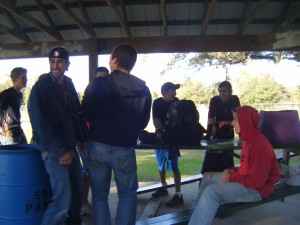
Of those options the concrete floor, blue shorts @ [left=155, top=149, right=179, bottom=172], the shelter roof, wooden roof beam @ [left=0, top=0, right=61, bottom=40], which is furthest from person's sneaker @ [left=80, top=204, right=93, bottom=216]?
wooden roof beam @ [left=0, top=0, right=61, bottom=40]

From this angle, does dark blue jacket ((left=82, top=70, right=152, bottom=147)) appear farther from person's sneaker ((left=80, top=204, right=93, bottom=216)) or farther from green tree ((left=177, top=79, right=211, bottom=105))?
green tree ((left=177, top=79, right=211, bottom=105))

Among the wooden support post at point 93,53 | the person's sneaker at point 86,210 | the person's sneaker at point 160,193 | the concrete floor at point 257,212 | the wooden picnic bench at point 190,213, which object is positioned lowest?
the concrete floor at point 257,212

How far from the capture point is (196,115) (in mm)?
3740

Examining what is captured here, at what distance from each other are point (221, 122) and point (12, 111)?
105 inches

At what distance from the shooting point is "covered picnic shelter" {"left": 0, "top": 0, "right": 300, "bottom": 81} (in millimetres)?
5242

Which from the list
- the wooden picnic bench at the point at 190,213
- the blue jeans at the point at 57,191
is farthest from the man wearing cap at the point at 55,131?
A: the wooden picnic bench at the point at 190,213

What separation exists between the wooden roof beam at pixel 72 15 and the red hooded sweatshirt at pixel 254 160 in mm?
2874

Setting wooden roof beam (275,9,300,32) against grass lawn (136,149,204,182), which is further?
grass lawn (136,149,204,182)

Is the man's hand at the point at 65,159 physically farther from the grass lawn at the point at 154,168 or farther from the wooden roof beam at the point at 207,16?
the grass lawn at the point at 154,168

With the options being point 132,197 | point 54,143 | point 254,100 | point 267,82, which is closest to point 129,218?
point 132,197

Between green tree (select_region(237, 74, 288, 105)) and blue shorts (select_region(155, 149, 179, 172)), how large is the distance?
3402cm

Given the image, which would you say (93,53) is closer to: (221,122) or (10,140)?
(10,140)

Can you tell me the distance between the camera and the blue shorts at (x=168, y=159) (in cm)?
449

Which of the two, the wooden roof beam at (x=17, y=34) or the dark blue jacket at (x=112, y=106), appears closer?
the dark blue jacket at (x=112, y=106)
